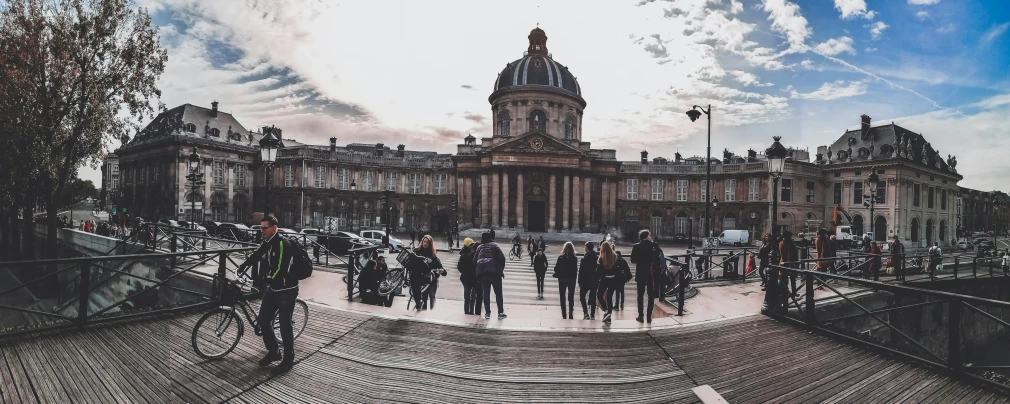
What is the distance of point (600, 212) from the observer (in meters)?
46.5

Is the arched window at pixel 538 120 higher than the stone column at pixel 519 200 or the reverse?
higher

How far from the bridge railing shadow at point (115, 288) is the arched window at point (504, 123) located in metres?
35.5

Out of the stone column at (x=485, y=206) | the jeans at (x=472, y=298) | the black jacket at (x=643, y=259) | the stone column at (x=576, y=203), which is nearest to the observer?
the black jacket at (x=643, y=259)

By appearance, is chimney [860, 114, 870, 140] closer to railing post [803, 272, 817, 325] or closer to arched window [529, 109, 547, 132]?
arched window [529, 109, 547, 132]

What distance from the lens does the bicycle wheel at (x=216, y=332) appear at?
575 cm

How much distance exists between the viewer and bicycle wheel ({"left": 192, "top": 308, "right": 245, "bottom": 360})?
5750 millimetres

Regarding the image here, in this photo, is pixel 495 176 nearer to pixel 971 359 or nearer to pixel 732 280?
pixel 732 280

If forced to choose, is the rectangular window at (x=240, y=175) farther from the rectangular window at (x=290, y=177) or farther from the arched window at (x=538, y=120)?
the arched window at (x=538, y=120)

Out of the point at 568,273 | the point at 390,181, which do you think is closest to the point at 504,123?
the point at 390,181

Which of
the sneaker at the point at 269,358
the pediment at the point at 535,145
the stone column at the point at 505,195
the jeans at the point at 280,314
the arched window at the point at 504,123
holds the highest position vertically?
the arched window at the point at 504,123

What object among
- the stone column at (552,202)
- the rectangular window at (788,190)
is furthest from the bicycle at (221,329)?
the rectangular window at (788,190)

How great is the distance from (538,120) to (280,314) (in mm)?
44358

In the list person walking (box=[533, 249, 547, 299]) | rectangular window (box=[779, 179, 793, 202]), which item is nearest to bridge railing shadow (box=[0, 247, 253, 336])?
Result: person walking (box=[533, 249, 547, 299])

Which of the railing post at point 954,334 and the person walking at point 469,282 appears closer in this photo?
the railing post at point 954,334
